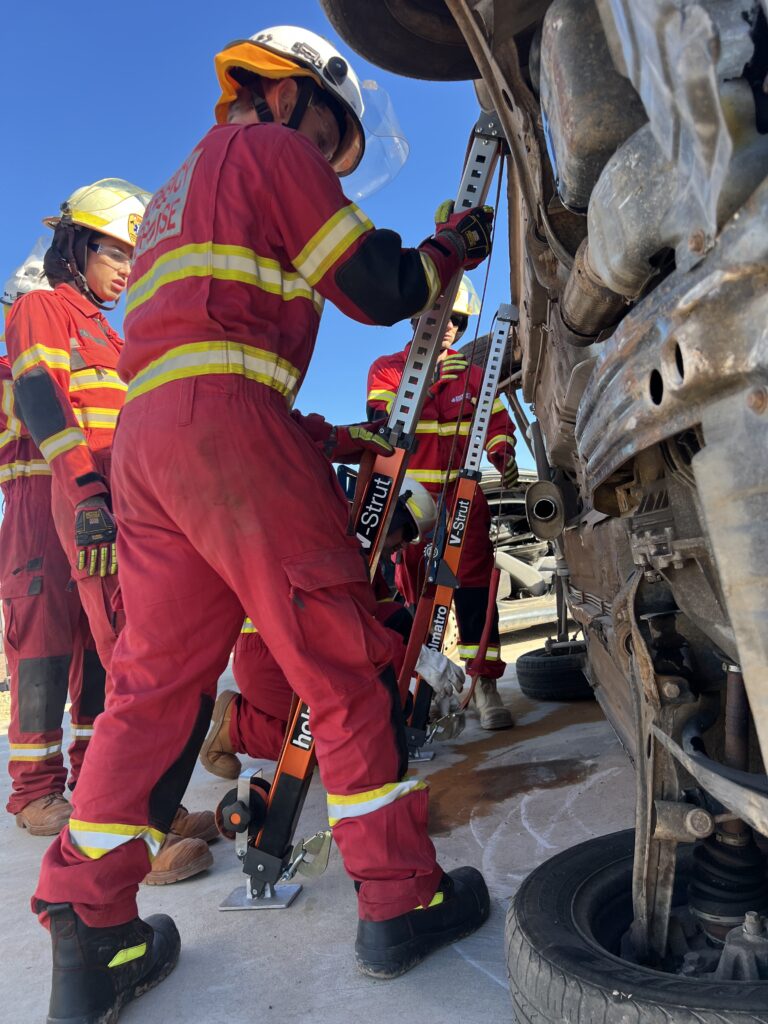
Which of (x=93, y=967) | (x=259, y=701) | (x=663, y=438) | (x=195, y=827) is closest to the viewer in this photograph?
(x=663, y=438)

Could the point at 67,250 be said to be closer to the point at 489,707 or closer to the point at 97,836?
the point at 97,836

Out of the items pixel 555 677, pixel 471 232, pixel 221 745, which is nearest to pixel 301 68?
pixel 471 232

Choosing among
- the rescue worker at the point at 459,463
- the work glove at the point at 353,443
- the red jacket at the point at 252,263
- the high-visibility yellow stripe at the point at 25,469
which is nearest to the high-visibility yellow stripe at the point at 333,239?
the red jacket at the point at 252,263

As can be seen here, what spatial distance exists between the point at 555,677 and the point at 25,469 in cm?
278

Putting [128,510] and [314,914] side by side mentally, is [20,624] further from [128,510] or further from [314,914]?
[314,914]

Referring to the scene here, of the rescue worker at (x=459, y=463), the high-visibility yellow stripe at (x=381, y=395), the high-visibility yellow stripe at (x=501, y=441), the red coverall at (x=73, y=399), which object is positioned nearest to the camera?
the red coverall at (x=73, y=399)

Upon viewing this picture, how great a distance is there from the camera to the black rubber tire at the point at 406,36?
5.86 ft

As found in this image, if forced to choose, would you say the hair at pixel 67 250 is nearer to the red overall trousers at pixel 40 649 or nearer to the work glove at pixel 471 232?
the red overall trousers at pixel 40 649

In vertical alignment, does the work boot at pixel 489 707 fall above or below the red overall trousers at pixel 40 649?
below

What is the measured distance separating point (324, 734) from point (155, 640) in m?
0.41

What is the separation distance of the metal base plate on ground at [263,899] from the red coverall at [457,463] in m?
2.03

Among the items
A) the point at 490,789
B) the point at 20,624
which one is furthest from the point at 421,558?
the point at 20,624

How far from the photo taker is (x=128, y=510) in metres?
1.65

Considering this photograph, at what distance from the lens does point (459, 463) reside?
412 cm
